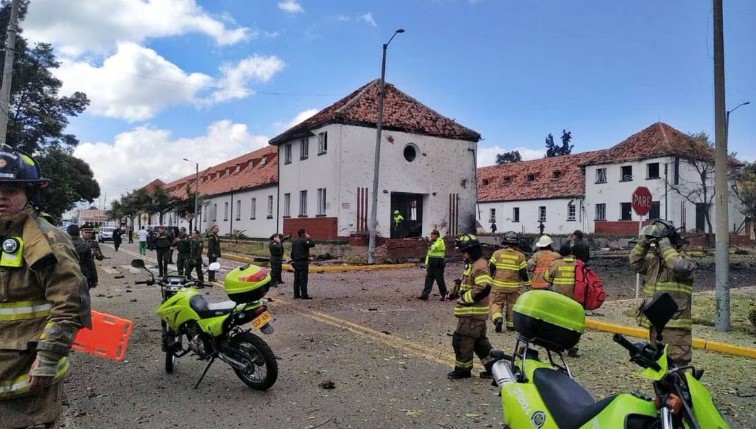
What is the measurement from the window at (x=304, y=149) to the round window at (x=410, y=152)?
5.37m

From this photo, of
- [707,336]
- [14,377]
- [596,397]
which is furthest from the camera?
[707,336]

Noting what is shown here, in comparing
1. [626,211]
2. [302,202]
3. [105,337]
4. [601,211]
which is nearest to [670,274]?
[105,337]

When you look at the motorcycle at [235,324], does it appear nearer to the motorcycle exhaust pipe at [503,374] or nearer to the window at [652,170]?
the motorcycle exhaust pipe at [503,374]

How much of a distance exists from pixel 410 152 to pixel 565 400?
26.5 metres

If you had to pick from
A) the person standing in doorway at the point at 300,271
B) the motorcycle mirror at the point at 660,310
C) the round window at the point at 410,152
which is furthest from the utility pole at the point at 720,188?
the round window at the point at 410,152

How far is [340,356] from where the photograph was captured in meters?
7.33

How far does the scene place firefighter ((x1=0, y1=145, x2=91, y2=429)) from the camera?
273cm

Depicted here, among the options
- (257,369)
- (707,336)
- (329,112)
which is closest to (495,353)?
(257,369)

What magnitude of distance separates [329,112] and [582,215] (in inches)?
994

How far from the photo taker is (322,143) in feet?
92.7

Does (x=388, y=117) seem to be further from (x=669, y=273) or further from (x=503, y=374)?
(x=503, y=374)

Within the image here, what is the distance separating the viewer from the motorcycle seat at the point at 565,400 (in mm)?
2635

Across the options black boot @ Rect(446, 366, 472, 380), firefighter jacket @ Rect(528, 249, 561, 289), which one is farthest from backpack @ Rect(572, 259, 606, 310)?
black boot @ Rect(446, 366, 472, 380)

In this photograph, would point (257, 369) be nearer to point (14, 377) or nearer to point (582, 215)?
point (14, 377)
